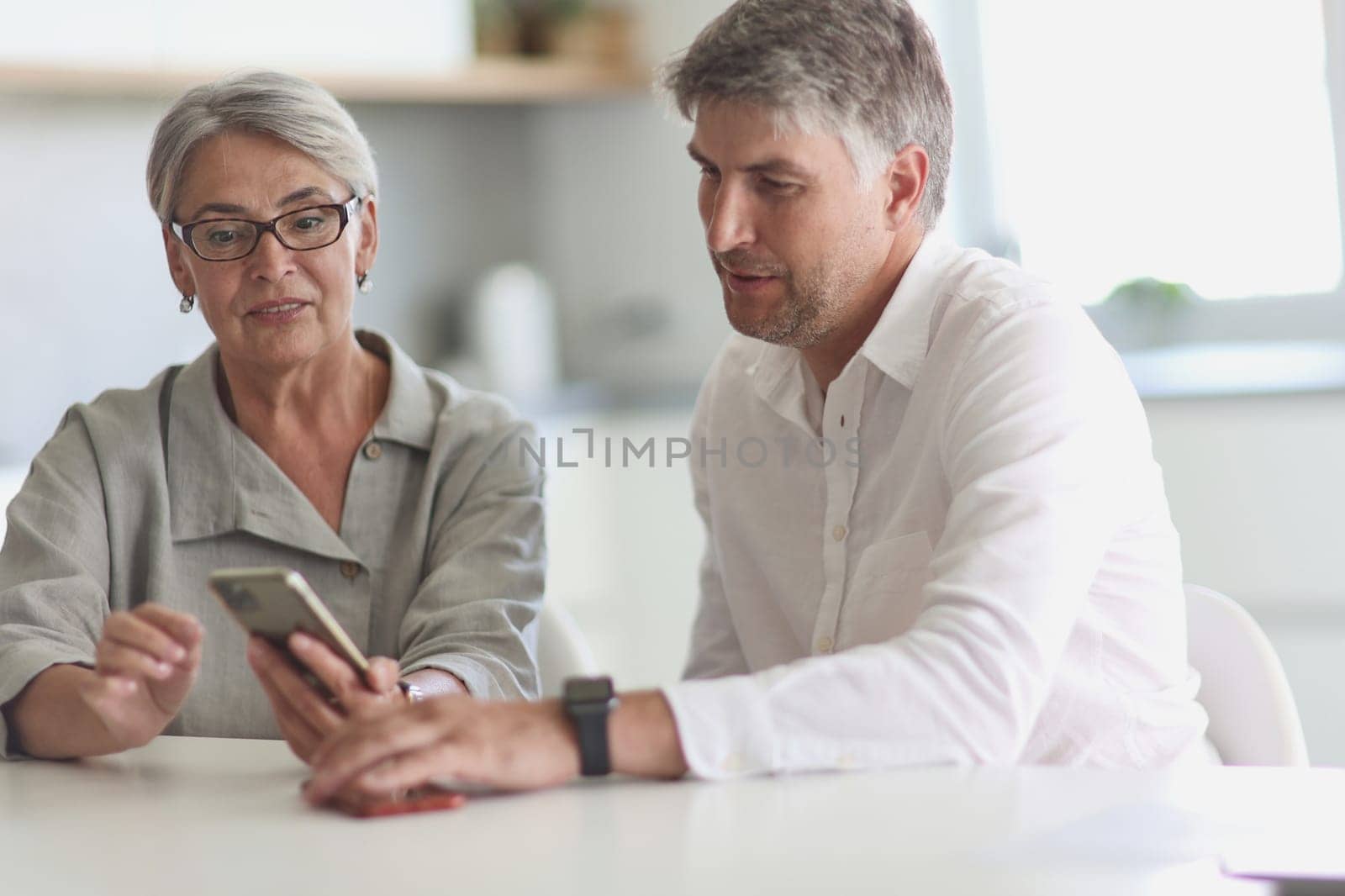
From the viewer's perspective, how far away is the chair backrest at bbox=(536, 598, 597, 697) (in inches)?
62.5

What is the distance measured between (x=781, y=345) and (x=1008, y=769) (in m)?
0.67

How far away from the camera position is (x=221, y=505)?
156 cm

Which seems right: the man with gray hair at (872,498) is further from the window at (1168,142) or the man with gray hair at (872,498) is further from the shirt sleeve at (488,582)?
the window at (1168,142)

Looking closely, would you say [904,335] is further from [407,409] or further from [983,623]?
[407,409]

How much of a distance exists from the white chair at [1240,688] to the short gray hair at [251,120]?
1.00 m

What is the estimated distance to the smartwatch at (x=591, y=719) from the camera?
3.28 ft

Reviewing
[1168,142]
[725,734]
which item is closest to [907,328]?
[725,734]

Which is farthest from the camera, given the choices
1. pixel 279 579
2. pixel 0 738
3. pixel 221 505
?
pixel 221 505

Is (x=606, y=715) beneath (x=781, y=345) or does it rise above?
beneath

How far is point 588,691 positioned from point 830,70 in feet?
2.22

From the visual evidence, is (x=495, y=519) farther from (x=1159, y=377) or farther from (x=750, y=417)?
(x=1159, y=377)

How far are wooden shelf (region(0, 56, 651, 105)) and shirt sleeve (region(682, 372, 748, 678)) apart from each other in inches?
68.4

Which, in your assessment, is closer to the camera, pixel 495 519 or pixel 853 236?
pixel 853 236

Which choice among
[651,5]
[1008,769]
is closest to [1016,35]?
[651,5]
